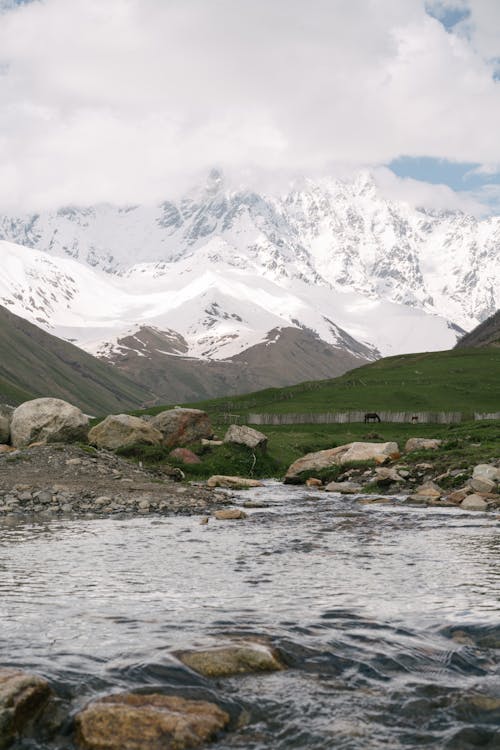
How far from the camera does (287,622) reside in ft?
50.2

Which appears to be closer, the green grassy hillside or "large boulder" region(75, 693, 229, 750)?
"large boulder" region(75, 693, 229, 750)

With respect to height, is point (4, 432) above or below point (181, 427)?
below

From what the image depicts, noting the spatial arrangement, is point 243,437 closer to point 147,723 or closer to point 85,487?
point 85,487

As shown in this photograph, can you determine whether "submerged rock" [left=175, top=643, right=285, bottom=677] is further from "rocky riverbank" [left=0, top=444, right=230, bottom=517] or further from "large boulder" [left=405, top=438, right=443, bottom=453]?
"large boulder" [left=405, top=438, right=443, bottom=453]

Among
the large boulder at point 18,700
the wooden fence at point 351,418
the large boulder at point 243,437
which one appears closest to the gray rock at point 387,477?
the large boulder at point 243,437

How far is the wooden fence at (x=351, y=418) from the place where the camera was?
276 feet

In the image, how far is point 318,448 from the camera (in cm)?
6731

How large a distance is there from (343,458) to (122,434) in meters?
16.6

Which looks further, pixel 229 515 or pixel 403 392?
pixel 403 392

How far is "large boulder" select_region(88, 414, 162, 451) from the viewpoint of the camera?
55656 millimetres

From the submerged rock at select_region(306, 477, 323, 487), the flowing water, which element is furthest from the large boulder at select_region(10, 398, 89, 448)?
the flowing water

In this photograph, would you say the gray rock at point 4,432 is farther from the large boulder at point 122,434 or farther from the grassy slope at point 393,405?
the grassy slope at point 393,405

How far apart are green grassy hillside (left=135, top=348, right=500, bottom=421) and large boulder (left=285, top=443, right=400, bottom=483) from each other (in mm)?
32344

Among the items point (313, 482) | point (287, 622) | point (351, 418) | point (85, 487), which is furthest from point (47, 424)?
point (351, 418)
